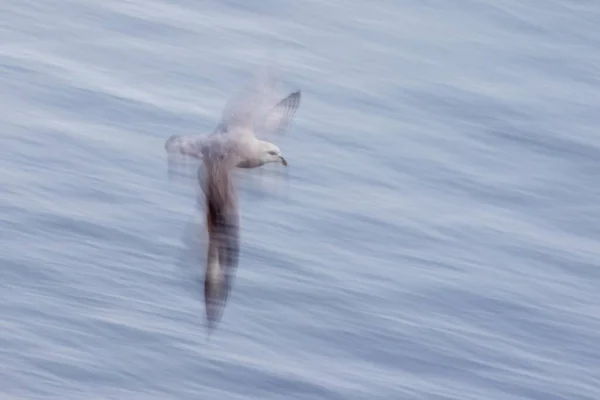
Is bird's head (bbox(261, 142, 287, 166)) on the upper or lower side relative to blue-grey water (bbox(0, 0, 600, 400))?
upper

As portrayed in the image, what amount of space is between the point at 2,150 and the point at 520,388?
21.4 ft

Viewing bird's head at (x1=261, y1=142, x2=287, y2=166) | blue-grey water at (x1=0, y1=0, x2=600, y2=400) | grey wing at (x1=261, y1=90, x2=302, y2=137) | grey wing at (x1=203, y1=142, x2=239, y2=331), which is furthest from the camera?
blue-grey water at (x1=0, y1=0, x2=600, y2=400)

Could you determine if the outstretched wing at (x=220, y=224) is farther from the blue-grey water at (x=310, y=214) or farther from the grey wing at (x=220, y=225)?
the blue-grey water at (x=310, y=214)

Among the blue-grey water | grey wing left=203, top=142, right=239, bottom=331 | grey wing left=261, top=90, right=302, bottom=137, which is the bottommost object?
the blue-grey water

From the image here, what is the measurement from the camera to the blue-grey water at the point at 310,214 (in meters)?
14.5

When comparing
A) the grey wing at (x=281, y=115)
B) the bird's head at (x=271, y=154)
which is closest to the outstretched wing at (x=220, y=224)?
the bird's head at (x=271, y=154)

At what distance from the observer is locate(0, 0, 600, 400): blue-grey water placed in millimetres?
14539

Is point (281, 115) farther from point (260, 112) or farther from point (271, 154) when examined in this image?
point (271, 154)

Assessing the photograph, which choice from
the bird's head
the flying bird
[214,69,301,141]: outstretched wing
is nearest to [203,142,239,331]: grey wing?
the flying bird

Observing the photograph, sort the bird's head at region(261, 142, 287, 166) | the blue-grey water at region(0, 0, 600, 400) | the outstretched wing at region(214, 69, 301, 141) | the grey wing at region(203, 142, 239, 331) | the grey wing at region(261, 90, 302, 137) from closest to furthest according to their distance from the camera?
the grey wing at region(203, 142, 239, 331) < the bird's head at region(261, 142, 287, 166) < the outstretched wing at region(214, 69, 301, 141) < the grey wing at region(261, 90, 302, 137) < the blue-grey water at region(0, 0, 600, 400)

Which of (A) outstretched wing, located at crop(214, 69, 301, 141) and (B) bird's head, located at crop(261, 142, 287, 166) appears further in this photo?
(A) outstretched wing, located at crop(214, 69, 301, 141)

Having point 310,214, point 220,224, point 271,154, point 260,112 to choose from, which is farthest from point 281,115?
point 310,214

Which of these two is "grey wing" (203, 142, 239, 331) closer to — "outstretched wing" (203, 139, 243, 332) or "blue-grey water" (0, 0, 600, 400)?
"outstretched wing" (203, 139, 243, 332)

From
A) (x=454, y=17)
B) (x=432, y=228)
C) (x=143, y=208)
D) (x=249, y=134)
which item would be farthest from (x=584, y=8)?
(x=249, y=134)
